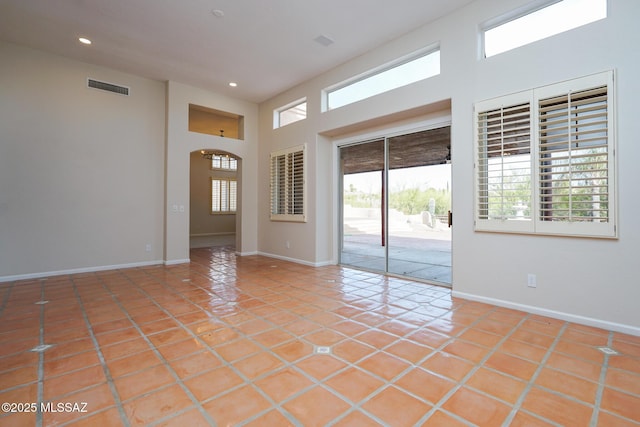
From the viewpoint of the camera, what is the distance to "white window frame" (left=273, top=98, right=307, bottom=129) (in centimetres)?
588

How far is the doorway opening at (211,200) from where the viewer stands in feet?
31.1

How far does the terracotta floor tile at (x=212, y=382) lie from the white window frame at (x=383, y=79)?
13.1ft

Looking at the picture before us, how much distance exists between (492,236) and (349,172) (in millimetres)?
2797

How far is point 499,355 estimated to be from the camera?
2.13m

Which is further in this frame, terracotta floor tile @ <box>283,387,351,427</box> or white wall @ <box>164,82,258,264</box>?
white wall @ <box>164,82,258,264</box>

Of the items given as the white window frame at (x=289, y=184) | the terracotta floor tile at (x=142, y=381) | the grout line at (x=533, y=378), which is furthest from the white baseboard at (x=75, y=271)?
the grout line at (x=533, y=378)

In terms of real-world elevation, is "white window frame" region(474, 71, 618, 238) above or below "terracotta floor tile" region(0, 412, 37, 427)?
above

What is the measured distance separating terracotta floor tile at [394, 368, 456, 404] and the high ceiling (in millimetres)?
3840

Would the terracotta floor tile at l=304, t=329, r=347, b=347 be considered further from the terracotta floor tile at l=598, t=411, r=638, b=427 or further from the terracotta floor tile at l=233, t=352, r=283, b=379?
the terracotta floor tile at l=598, t=411, r=638, b=427

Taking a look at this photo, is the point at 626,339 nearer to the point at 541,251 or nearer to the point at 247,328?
the point at 541,251

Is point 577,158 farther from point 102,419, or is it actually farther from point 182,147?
point 182,147

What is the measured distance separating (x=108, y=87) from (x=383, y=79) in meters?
4.77

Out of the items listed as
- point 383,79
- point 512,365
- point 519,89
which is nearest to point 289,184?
point 383,79

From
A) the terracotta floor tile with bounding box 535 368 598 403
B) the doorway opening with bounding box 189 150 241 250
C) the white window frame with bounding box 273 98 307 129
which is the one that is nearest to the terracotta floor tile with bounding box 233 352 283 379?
the terracotta floor tile with bounding box 535 368 598 403
